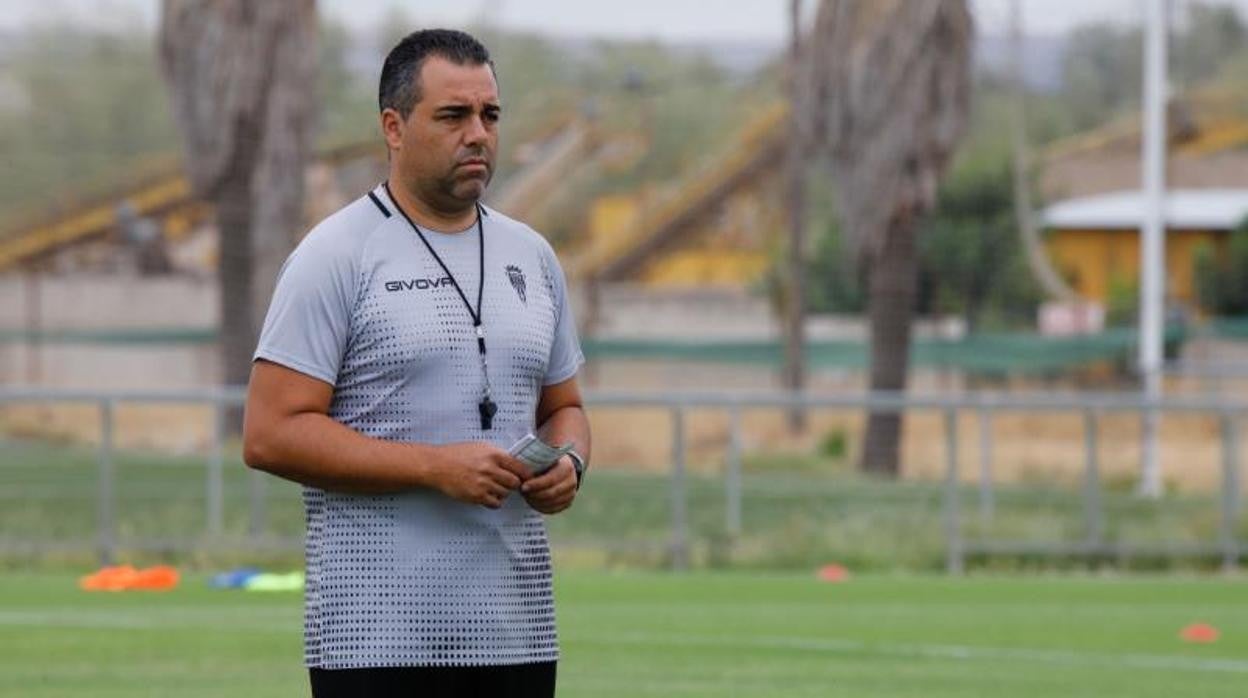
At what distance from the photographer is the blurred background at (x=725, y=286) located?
20203 mm

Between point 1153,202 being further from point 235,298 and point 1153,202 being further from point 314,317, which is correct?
point 314,317

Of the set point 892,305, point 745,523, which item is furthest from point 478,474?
point 892,305

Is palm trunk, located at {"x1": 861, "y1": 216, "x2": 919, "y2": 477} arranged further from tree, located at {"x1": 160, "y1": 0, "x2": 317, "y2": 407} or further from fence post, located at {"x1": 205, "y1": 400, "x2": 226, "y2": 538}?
fence post, located at {"x1": 205, "y1": 400, "x2": 226, "y2": 538}

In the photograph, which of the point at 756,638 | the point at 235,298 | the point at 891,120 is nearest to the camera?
the point at 756,638

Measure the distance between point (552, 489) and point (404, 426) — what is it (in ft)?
1.07

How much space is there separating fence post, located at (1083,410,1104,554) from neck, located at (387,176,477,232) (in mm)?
14270

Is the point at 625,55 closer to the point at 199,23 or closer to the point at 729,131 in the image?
the point at 729,131

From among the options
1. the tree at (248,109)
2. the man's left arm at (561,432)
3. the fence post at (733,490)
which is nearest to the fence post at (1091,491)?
the fence post at (733,490)

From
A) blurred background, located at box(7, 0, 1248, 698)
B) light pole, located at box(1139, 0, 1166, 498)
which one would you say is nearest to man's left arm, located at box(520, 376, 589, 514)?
blurred background, located at box(7, 0, 1248, 698)

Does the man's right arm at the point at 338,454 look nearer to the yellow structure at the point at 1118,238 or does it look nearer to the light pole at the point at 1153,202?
the light pole at the point at 1153,202

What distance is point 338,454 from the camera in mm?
5328

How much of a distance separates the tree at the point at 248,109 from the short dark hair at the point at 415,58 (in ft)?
82.9

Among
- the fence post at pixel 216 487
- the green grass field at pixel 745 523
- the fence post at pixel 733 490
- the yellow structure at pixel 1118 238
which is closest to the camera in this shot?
the green grass field at pixel 745 523

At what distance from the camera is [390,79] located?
557cm
